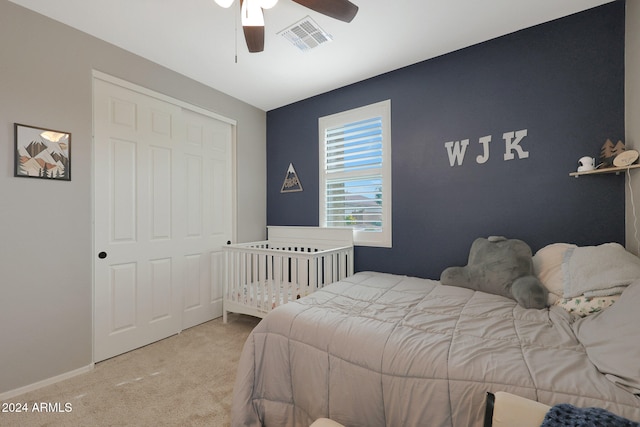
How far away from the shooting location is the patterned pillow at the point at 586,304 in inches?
54.6

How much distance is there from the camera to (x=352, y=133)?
2971mm

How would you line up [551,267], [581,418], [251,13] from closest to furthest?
[581,418] < [251,13] < [551,267]

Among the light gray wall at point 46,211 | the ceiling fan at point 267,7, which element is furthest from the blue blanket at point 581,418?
the light gray wall at point 46,211

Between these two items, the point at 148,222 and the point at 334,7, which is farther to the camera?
the point at 148,222

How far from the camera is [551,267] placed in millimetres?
1792

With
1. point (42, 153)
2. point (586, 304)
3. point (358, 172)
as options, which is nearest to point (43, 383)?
point (42, 153)

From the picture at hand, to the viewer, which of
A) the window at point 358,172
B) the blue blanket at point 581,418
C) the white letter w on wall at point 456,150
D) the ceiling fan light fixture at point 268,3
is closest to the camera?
the blue blanket at point 581,418

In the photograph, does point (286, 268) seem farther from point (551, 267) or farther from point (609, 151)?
point (609, 151)

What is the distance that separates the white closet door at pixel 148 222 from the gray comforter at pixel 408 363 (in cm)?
148

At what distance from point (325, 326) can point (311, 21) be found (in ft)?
6.78

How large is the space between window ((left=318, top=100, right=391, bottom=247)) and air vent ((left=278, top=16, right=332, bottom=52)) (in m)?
0.88

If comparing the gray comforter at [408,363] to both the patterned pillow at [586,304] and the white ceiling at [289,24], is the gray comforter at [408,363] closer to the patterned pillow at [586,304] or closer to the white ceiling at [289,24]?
the patterned pillow at [586,304]

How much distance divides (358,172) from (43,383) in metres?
3.02

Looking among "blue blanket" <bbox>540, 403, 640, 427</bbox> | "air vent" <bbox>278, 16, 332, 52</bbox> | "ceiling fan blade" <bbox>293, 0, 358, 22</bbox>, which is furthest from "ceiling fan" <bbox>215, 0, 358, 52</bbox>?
"blue blanket" <bbox>540, 403, 640, 427</bbox>
